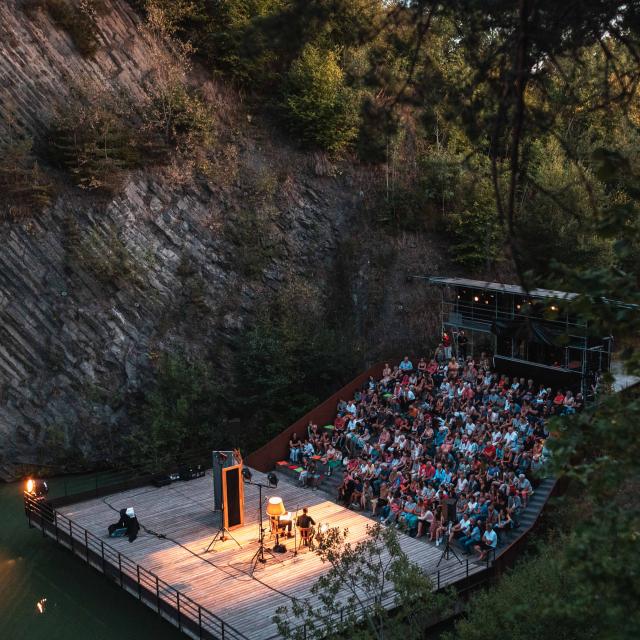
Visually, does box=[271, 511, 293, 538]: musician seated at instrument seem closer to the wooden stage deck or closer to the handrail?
the wooden stage deck

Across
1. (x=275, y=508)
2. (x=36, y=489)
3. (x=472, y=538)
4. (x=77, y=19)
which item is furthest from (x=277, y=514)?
(x=77, y=19)

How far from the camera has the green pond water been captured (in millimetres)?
15547

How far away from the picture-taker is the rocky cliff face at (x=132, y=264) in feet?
79.5

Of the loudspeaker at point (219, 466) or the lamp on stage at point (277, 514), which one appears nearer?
the lamp on stage at point (277, 514)

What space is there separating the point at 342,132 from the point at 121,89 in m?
9.28

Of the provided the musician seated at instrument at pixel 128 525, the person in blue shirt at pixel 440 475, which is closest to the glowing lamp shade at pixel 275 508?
the musician seated at instrument at pixel 128 525

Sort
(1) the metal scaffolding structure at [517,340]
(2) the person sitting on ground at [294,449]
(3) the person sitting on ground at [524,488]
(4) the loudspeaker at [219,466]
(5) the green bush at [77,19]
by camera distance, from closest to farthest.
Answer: (3) the person sitting on ground at [524,488], (4) the loudspeaker at [219,466], (1) the metal scaffolding structure at [517,340], (2) the person sitting on ground at [294,449], (5) the green bush at [77,19]

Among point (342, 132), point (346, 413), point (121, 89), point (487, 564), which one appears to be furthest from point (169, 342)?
point (487, 564)

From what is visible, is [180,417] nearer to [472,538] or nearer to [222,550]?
[222,550]

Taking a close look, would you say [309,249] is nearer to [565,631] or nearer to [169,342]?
[169,342]

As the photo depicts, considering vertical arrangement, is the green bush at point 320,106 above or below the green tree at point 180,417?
above

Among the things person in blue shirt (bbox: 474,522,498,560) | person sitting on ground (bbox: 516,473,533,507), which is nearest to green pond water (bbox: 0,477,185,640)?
person in blue shirt (bbox: 474,522,498,560)

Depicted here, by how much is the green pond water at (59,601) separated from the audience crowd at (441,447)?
6065mm

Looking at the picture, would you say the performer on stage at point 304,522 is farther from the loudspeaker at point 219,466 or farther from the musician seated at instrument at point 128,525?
the musician seated at instrument at point 128,525
